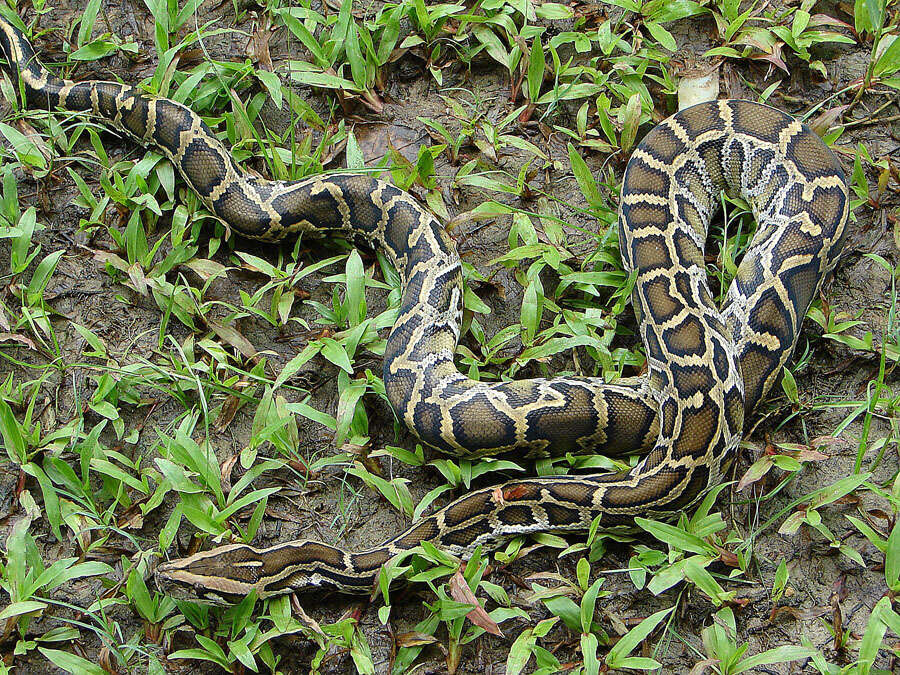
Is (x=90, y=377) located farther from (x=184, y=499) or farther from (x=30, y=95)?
(x=30, y=95)

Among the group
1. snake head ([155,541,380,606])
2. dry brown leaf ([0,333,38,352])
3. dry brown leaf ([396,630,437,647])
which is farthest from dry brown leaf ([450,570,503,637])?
dry brown leaf ([0,333,38,352])

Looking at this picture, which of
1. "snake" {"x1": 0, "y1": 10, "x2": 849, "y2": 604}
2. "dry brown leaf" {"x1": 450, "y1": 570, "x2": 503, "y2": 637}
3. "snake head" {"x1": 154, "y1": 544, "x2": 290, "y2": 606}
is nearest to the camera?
"dry brown leaf" {"x1": 450, "y1": 570, "x2": 503, "y2": 637}

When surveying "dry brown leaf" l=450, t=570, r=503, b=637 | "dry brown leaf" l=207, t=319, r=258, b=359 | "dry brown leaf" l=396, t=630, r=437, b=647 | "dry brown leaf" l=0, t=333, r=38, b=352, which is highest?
"dry brown leaf" l=0, t=333, r=38, b=352

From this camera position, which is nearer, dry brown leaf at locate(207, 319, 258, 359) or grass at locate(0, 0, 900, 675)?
grass at locate(0, 0, 900, 675)

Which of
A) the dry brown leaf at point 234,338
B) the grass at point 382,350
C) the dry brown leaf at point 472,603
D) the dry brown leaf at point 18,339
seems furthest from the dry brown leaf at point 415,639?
the dry brown leaf at point 18,339

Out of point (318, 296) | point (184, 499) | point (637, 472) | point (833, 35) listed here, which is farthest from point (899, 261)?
point (184, 499)

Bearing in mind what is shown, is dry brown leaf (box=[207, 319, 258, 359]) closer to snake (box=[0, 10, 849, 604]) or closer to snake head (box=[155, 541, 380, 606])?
snake (box=[0, 10, 849, 604])

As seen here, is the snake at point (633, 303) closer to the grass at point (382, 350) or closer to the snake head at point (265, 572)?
the snake head at point (265, 572)
